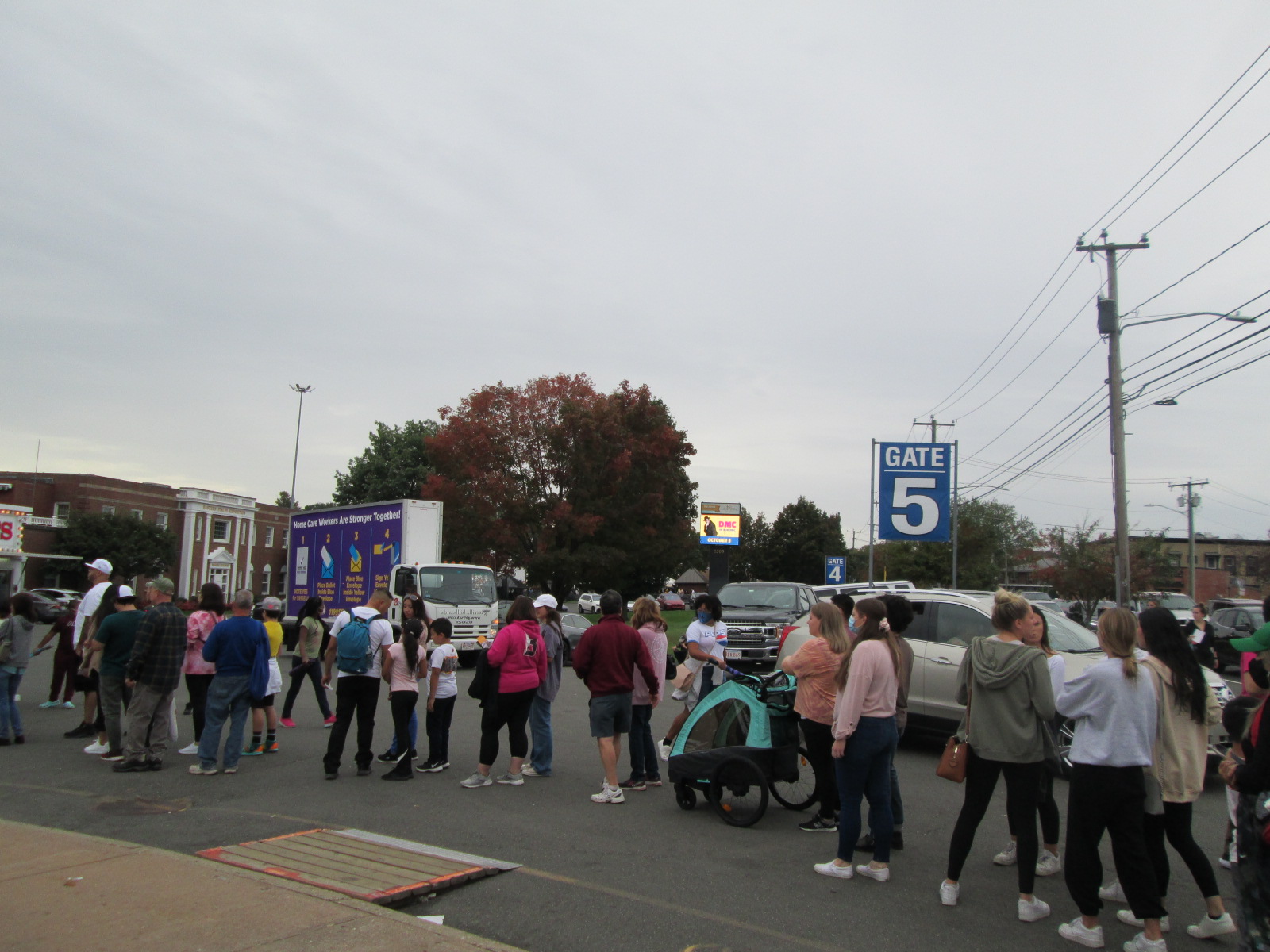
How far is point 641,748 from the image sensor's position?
8.45 meters

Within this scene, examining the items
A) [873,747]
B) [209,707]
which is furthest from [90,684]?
[873,747]

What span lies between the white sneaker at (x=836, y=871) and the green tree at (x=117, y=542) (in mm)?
53806

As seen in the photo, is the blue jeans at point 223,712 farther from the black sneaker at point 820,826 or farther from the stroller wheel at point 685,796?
the black sneaker at point 820,826

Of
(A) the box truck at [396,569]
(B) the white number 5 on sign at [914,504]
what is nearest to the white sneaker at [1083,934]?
(B) the white number 5 on sign at [914,504]

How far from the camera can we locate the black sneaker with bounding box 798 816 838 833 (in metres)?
6.92

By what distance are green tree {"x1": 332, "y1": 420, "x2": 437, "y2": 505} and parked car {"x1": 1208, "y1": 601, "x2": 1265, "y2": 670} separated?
150 ft

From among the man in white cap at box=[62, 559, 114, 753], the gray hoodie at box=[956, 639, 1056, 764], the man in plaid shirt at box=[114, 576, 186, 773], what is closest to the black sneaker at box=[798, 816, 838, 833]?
the gray hoodie at box=[956, 639, 1056, 764]

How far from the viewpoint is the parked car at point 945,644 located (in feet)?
32.7

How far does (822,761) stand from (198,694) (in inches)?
270

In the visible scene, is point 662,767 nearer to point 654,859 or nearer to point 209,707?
point 654,859

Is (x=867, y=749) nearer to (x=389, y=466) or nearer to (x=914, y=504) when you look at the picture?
(x=914, y=504)

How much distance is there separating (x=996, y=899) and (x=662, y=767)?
470 cm

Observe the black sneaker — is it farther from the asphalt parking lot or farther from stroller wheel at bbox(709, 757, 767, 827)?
stroller wheel at bbox(709, 757, 767, 827)

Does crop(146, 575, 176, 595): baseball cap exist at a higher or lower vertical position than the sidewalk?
higher
